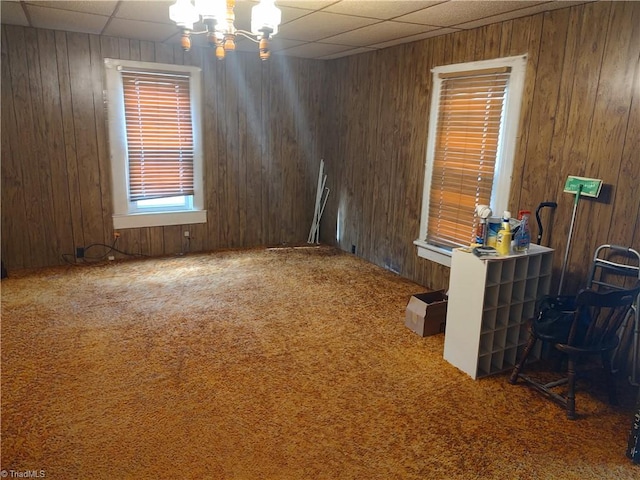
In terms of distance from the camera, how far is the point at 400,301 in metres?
4.26

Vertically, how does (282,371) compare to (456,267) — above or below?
below

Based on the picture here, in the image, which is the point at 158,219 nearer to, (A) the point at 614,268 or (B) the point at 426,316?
(B) the point at 426,316

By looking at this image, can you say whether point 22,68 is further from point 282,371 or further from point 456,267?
point 456,267

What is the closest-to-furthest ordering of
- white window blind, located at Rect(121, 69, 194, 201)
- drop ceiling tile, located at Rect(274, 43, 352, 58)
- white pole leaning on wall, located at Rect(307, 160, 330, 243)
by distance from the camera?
drop ceiling tile, located at Rect(274, 43, 352, 58)
white window blind, located at Rect(121, 69, 194, 201)
white pole leaning on wall, located at Rect(307, 160, 330, 243)

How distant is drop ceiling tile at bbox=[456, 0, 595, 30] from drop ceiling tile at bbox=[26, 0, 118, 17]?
2.77 meters

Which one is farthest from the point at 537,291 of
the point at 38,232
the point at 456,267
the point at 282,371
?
the point at 38,232

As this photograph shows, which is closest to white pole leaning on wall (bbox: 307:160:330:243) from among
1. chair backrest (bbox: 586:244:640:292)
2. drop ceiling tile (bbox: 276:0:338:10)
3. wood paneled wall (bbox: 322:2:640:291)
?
wood paneled wall (bbox: 322:2:640:291)

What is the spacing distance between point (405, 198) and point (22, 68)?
3984mm

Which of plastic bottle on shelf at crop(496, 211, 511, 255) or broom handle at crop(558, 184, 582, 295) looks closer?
plastic bottle on shelf at crop(496, 211, 511, 255)

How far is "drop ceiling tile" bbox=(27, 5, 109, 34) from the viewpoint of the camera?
3768 mm

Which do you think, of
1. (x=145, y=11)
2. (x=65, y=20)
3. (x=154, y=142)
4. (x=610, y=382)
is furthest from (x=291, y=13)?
(x=610, y=382)

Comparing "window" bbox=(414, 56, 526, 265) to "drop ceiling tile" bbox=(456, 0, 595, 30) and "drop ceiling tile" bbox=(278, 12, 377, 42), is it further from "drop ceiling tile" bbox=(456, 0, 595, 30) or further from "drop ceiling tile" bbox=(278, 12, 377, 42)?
"drop ceiling tile" bbox=(278, 12, 377, 42)

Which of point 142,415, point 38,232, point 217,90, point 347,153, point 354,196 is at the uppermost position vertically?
point 217,90

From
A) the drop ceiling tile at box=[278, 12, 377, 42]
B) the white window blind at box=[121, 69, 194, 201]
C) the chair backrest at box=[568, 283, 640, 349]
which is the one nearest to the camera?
the chair backrest at box=[568, 283, 640, 349]
